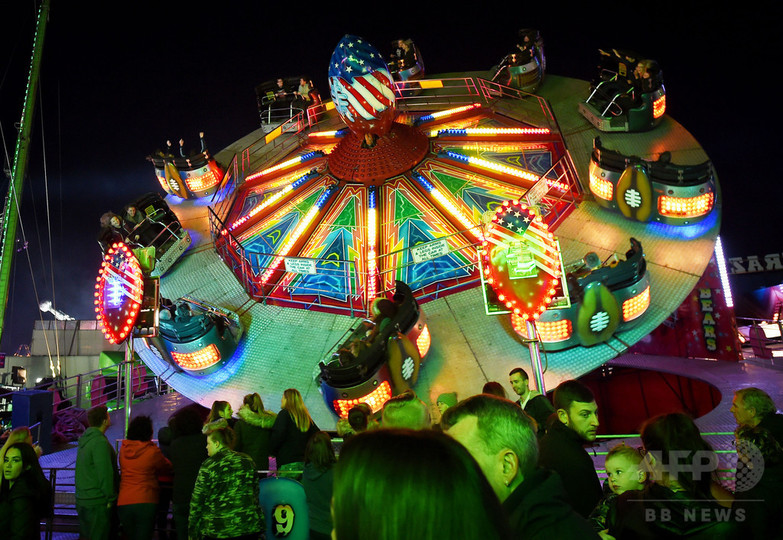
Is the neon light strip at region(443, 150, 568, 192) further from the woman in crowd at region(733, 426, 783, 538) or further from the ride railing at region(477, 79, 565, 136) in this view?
the woman in crowd at region(733, 426, 783, 538)

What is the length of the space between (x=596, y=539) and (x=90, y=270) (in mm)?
27085

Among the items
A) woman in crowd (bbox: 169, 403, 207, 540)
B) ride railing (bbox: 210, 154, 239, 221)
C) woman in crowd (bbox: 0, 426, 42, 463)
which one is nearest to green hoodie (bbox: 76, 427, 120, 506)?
woman in crowd (bbox: 0, 426, 42, 463)

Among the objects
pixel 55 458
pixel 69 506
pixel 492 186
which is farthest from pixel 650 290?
pixel 55 458

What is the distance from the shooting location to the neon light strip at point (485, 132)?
14.6 metres

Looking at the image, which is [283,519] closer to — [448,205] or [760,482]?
[760,482]

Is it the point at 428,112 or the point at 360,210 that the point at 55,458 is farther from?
the point at 428,112

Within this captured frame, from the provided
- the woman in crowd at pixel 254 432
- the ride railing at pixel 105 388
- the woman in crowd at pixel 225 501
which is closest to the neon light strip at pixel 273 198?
the ride railing at pixel 105 388

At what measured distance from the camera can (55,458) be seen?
1005 centimetres

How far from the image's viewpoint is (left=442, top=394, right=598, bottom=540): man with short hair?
6.84 ft

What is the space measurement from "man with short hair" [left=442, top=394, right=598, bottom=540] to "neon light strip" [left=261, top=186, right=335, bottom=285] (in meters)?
11.2

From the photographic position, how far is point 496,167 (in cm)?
1408

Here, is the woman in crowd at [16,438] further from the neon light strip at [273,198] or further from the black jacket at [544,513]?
the neon light strip at [273,198]

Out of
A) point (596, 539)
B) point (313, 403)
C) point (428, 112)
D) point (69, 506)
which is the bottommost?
point (69, 506)

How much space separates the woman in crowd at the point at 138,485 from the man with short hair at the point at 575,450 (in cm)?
379
